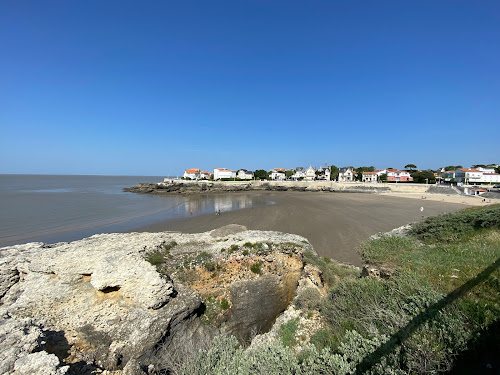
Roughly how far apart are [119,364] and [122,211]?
93.1ft

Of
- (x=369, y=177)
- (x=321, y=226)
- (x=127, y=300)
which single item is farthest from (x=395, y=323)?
(x=369, y=177)

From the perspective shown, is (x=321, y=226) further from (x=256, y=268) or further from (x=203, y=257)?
(x=203, y=257)

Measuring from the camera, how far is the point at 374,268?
7238mm

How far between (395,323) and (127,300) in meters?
7.30

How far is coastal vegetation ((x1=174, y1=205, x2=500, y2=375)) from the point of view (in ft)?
11.3

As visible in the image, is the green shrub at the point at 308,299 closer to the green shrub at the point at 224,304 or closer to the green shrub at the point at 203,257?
the green shrub at the point at 224,304

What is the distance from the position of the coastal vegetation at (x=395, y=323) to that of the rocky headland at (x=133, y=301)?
1280 mm

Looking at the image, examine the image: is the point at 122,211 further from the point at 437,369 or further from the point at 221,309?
the point at 437,369

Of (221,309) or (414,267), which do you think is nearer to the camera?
(414,267)

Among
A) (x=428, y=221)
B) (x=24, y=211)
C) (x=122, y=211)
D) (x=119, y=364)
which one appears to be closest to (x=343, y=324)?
(x=119, y=364)

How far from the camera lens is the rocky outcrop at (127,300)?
568cm

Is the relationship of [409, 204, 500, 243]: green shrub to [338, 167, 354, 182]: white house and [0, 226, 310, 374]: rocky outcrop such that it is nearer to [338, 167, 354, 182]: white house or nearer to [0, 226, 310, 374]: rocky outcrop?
[0, 226, 310, 374]: rocky outcrop

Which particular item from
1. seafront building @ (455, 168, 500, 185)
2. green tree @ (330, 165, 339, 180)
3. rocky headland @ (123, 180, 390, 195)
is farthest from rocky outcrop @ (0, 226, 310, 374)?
green tree @ (330, 165, 339, 180)

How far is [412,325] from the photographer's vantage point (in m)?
3.85
